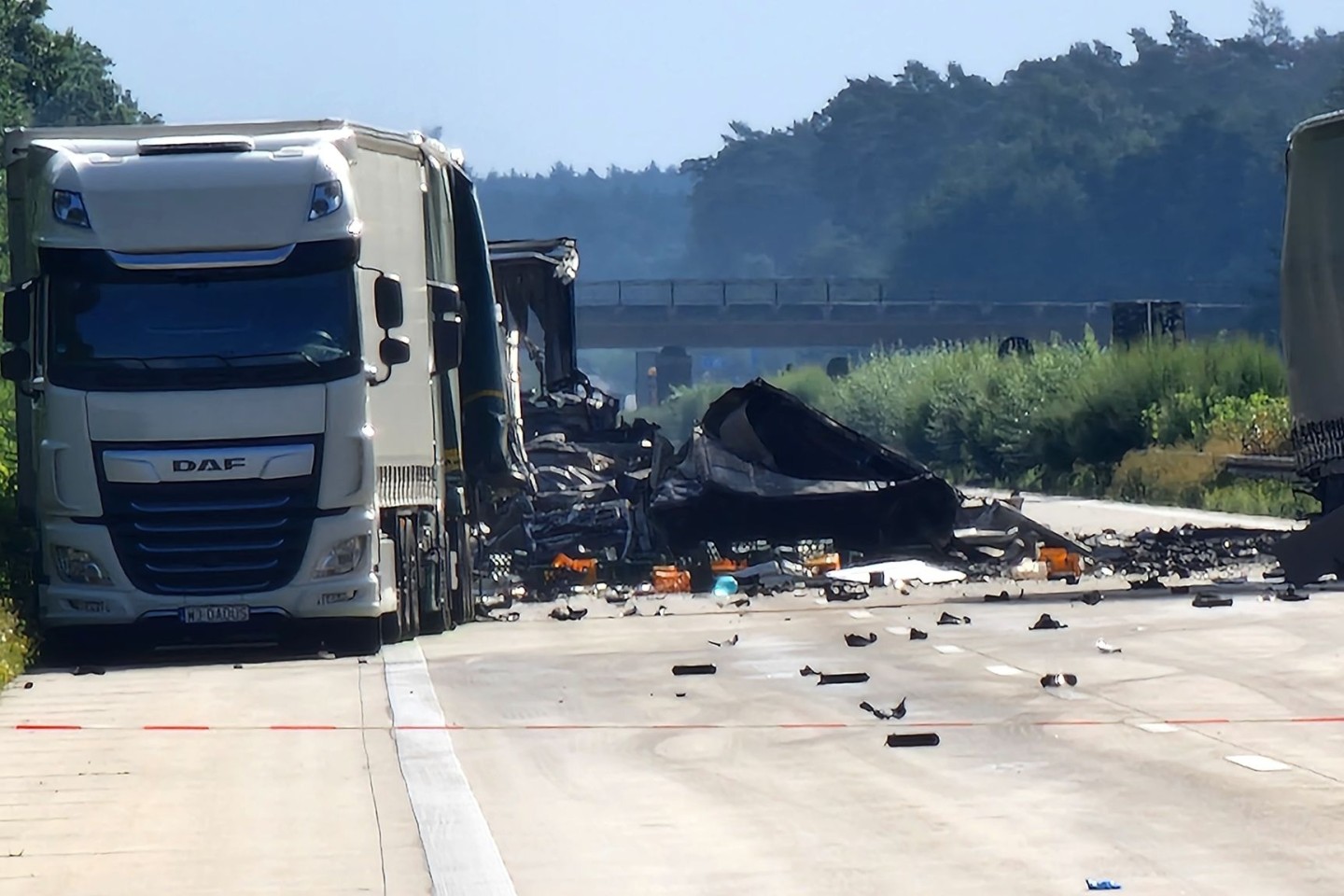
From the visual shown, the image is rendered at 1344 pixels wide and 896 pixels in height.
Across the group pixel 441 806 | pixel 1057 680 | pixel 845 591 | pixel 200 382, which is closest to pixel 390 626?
pixel 200 382

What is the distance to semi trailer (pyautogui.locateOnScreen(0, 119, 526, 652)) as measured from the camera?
16.2 meters

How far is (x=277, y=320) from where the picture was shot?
16406mm

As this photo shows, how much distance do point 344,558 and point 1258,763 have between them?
751cm

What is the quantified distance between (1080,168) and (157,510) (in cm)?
13528

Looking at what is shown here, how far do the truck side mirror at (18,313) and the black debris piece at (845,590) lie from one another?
748 cm

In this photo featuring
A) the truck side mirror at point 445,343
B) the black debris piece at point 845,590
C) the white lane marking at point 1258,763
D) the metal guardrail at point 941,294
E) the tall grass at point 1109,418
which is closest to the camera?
the white lane marking at point 1258,763

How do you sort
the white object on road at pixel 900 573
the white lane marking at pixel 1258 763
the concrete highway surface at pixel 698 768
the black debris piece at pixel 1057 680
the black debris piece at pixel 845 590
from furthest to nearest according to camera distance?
1. the white object on road at pixel 900 573
2. the black debris piece at pixel 845 590
3. the black debris piece at pixel 1057 680
4. the white lane marking at pixel 1258 763
5. the concrete highway surface at pixel 698 768

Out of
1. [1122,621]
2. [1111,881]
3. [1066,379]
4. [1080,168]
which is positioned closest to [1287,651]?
[1122,621]

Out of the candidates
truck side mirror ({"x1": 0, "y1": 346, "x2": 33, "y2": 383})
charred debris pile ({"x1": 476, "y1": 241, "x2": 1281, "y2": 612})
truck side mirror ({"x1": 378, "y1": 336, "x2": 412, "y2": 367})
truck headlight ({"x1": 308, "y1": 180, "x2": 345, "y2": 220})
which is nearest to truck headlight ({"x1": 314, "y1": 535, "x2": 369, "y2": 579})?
truck side mirror ({"x1": 378, "y1": 336, "x2": 412, "y2": 367})

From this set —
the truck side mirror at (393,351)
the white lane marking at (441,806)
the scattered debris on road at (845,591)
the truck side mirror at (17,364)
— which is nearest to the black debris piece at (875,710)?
the white lane marking at (441,806)

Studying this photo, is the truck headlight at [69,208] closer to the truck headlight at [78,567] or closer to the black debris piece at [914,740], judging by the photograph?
the truck headlight at [78,567]

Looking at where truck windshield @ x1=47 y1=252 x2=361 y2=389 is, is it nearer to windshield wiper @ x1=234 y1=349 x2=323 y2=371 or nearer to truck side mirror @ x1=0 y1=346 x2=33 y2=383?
windshield wiper @ x1=234 y1=349 x2=323 y2=371

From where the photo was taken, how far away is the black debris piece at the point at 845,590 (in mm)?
21031

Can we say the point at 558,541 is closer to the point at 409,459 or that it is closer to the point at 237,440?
the point at 409,459
